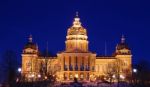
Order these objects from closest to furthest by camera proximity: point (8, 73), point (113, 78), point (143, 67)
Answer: point (8, 73)
point (143, 67)
point (113, 78)

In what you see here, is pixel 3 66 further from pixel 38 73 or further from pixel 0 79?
pixel 38 73

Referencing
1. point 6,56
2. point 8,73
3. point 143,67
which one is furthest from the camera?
point 143,67

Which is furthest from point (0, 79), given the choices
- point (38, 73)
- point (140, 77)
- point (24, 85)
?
Answer: point (38, 73)

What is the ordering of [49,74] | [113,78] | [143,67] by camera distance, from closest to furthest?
[143,67]
[49,74]
[113,78]

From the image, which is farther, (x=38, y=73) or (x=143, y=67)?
(x=38, y=73)

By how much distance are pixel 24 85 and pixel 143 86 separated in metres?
20.1

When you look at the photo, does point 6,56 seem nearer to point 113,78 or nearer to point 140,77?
point 140,77

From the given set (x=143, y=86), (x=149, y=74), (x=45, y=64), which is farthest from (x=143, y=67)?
(x=143, y=86)

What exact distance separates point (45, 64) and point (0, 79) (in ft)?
174

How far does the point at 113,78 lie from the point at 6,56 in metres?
51.2

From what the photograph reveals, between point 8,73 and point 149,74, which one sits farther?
point 149,74

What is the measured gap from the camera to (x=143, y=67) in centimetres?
17000

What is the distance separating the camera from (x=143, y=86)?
406ft

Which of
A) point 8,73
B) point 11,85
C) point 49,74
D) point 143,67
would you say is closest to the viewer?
point 11,85
